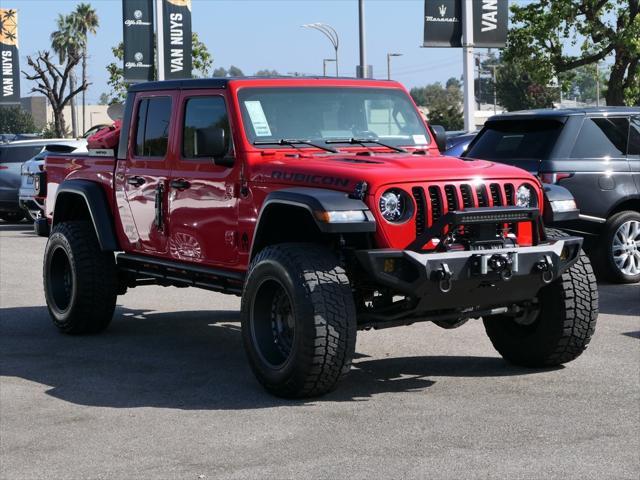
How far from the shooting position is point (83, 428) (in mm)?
6805

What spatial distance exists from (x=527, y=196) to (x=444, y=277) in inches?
41.8

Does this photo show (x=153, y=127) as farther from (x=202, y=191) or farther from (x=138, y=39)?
(x=138, y=39)

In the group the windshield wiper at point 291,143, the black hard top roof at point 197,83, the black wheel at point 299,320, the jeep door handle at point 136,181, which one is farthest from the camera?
the jeep door handle at point 136,181

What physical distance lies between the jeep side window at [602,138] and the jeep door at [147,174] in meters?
4.72

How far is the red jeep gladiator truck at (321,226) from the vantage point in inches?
277

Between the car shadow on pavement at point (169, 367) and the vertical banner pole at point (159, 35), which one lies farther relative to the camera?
the vertical banner pole at point (159, 35)

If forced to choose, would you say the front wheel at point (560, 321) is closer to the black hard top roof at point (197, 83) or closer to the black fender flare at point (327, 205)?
the black fender flare at point (327, 205)

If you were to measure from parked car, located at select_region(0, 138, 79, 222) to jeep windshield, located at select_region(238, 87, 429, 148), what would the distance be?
56.6 ft

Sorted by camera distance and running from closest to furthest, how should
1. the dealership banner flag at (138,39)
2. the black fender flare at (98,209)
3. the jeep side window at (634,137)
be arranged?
1. the black fender flare at (98,209)
2. the jeep side window at (634,137)
3. the dealership banner flag at (138,39)

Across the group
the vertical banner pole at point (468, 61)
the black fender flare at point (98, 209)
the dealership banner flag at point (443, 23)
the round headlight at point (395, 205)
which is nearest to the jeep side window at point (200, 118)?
the black fender flare at point (98, 209)

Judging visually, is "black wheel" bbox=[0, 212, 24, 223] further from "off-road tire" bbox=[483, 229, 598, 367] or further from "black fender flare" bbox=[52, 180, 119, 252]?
"off-road tire" bbox=[483, 229, 598, 367]

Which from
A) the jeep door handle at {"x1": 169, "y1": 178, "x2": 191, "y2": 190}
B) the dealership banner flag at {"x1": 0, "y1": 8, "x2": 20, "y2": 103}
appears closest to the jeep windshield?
the jeep door handle at {"x1": 169, "y1": 178, "x2": 191, "y2": 190}

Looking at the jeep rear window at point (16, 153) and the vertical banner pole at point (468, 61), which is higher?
the vertical banner pole at point (468, 61)

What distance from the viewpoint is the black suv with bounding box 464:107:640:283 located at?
1207 centimetres
